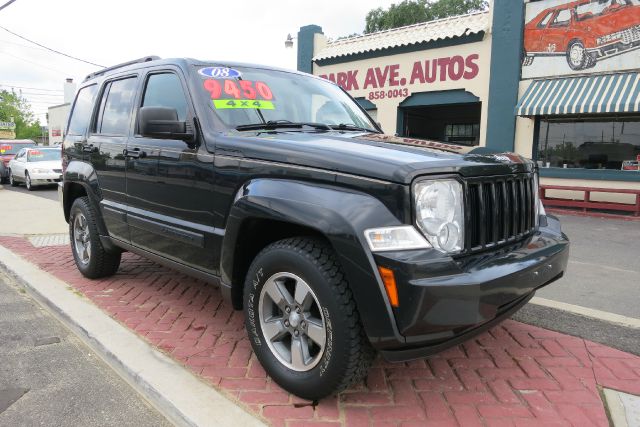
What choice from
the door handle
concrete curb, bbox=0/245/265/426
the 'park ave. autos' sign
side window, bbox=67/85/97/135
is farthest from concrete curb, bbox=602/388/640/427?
the 'park ave. autos' sign

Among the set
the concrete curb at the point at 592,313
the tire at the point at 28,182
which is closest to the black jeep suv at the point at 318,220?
the concrete curb at the point at 592,313

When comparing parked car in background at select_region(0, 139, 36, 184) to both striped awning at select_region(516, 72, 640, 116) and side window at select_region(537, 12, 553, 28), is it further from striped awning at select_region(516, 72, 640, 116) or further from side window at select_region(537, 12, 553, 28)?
side window at select_region(537, 12, 553, 28)

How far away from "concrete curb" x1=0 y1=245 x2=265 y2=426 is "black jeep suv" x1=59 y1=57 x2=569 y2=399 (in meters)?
0.37

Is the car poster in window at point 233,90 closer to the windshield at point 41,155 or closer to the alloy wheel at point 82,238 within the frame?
the alloy wheel at point 82,238

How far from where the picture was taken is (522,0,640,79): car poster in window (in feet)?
37.7

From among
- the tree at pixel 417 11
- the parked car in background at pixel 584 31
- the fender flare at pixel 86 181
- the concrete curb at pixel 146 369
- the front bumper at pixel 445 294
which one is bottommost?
the concrete curb at pixel 146 369

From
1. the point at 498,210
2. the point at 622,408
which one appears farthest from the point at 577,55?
the point at 622,408

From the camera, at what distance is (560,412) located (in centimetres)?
252

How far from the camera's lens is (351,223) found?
7.26 feet

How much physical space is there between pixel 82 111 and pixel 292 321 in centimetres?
369

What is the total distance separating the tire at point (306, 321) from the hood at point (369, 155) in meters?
0.44

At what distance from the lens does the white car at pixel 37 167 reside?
A: 15758 mm

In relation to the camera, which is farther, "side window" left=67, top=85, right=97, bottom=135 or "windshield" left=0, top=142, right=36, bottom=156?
"windshield" left=0, top=142, right=36, bottom=156

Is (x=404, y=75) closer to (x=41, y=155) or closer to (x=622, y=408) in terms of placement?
(x=41, y=155)
